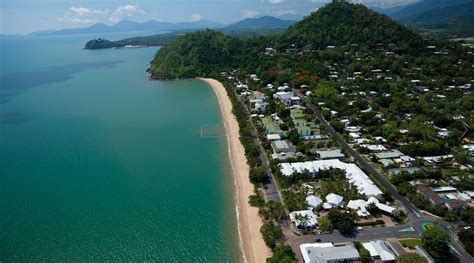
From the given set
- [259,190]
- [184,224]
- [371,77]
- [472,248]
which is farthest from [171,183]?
[371,77]

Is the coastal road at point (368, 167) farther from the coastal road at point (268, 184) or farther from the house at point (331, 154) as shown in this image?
the coastal road at point (268, 184)

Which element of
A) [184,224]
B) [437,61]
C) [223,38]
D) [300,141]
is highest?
[223,38]

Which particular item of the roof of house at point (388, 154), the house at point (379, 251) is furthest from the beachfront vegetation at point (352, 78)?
the house at point (379, 251)

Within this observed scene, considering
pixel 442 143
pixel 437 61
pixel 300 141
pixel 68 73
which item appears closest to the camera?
pixel 442 143

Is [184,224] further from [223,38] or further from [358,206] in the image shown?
[223,38]

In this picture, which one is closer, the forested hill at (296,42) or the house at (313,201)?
the house at (313,201)

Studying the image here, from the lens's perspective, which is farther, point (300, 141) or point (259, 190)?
point (300, 141)

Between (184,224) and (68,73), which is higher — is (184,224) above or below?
below
